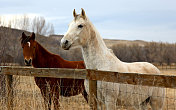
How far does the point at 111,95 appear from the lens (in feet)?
11.1

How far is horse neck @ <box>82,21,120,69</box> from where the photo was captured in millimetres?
3656

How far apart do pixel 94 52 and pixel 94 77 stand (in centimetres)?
77

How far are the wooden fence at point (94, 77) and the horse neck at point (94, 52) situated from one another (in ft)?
1.81

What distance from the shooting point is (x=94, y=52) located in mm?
3693

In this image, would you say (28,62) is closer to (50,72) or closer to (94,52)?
(50,72)

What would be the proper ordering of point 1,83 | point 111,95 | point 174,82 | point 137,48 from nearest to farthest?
1. point 174,82
2. point 111,95
3. point 1,83
4. point 137,48

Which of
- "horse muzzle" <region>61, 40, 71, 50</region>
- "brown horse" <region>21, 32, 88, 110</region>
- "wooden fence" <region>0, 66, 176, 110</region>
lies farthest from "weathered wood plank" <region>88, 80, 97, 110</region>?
"brown horse" <region>21, 32, 88, 110</region>

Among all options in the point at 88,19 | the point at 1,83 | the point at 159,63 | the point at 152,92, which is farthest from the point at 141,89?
the point at 159,63

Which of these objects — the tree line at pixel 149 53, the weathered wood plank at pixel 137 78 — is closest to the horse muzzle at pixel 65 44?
the weathered wood plank at pixel 137 78

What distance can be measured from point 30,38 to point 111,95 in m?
3.00

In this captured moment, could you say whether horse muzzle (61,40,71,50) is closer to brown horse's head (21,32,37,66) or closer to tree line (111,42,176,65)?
brown horse's head (21,32,37,66)

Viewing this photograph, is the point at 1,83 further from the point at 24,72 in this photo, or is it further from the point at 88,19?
the point at 88,19

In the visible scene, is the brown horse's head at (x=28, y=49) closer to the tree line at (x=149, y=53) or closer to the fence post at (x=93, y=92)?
the fence post at (x=93, y=92)

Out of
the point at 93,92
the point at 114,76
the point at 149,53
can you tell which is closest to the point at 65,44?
the point at 93,92
